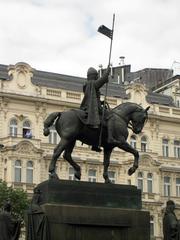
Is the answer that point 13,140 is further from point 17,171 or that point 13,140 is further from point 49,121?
point 49,121

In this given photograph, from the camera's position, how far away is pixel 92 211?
16609mm

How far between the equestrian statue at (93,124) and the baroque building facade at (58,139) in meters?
32.5

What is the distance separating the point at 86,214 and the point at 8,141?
34.6m

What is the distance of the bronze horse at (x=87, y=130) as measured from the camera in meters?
17.5

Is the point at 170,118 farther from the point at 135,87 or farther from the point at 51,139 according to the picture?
the point at 51,139

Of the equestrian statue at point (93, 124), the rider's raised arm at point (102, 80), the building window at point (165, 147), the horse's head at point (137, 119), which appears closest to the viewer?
the equestrian statue at point (93, 124)

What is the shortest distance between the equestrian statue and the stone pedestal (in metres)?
0.76

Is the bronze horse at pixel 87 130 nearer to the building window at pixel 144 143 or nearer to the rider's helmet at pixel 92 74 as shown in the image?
the rider's helmet at pixel 92 74

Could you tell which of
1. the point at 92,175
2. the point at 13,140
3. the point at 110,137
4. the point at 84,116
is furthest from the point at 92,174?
the point at 84,116

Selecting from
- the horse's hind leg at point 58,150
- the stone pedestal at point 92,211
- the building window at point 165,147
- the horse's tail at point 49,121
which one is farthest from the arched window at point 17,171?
the stone pedestal at point 92,211

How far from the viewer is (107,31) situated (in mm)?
19203

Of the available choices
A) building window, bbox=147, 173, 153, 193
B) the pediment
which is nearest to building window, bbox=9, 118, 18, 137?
the pediment

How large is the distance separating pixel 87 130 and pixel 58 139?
36472 millimetres

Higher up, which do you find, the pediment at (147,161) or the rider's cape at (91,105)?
the pediment at (147,161)
